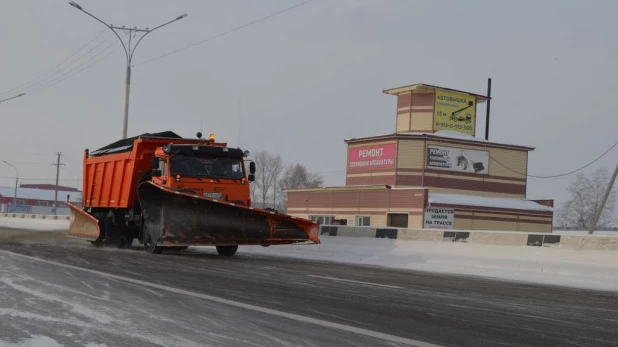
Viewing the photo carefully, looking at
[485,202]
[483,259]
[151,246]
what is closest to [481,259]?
[483,259]

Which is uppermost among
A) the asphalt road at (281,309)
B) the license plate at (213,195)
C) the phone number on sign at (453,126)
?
the phone number on sign at (453,126)

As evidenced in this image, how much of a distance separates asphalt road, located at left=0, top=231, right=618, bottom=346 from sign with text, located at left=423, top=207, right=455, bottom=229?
106 feet

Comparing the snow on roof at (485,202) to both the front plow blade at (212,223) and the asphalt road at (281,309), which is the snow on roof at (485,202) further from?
the asphalt road at (281,309)

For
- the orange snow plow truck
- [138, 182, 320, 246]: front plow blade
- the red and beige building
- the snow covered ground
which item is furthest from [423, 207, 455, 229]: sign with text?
[138, 182, 320, 246]: front plow blade

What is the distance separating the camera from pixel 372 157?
4928 cm

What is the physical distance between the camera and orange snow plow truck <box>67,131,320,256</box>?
51.1ft

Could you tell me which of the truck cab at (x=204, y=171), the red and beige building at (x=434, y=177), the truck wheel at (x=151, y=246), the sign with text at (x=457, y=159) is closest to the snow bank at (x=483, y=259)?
the truck cab at (x=204, y=171)

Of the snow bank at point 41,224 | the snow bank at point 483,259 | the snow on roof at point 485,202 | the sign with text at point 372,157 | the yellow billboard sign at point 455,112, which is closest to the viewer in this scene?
the snow bank at point 483,259

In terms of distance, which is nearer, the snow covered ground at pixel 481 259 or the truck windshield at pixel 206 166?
the snow covered ground at pixel 481 259

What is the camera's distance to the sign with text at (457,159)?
155 feet

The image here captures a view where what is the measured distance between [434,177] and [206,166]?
32410 mm

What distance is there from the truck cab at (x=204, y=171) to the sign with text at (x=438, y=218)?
93.4 ft

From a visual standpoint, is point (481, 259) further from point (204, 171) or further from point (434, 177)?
point (434, 177)

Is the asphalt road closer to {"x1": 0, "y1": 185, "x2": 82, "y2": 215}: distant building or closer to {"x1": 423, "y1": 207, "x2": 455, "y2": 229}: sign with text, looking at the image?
{"x1": 423, "y1": 207, "x2": 455, "y2": 229}: sign with text
